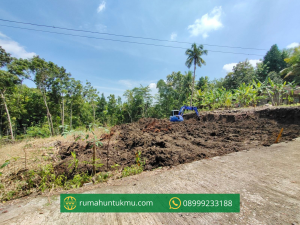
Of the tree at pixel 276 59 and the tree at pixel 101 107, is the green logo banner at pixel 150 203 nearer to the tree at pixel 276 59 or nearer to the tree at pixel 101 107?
the tree at pixel 101 107

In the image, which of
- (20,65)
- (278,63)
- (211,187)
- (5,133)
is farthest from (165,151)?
(278,63)

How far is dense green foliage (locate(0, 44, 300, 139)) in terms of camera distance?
40.5ft

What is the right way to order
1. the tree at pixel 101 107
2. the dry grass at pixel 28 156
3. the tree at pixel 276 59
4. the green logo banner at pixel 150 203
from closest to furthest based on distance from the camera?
1. the green logo banner at pixel 150 203
2. the dry grass at pixel 28 156
3. the tree at pixel 101 107
4. the tree at pixel 276 59

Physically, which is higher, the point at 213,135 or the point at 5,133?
the point at 213,135

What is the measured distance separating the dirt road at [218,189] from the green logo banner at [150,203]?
0.10 meters

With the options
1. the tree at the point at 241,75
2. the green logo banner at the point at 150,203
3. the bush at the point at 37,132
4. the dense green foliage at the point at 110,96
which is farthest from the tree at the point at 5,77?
the tree at the point at 241,75

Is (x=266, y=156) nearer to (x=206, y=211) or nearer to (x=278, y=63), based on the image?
(x=206, y=211)

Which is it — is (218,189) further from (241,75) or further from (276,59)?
(276,59)

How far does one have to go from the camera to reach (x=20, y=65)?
12289 millimetres

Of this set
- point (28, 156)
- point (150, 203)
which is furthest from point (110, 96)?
point (150, 203)

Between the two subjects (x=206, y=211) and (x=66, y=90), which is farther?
(x=66, y=90)

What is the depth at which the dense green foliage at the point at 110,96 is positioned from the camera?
12336mm

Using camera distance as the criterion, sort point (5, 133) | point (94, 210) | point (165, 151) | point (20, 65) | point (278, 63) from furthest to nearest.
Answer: point (278, 63), point (5, 133), point (20, 65), point (165, 151), point (94, 210)

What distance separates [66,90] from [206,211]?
67.5ft
